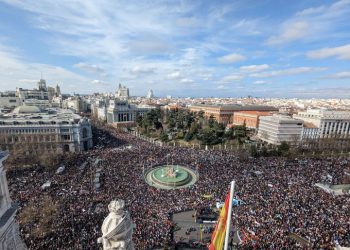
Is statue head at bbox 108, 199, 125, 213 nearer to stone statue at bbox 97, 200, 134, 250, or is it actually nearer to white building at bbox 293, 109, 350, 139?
stone statue at bbox 97, 200, 134, 250

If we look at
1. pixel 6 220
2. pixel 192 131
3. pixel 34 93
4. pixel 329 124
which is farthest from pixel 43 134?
pixel 329 124

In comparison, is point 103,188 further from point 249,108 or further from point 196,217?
point 249,108

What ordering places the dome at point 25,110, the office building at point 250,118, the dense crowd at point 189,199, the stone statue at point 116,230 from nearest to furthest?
the stone statue at point 116,230 → the dense crowd at point 189,199 → the dome at point 25,110 → the office building at point 250,118

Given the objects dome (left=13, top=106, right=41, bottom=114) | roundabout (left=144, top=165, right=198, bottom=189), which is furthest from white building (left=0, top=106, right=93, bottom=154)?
roundabout (left=144, top=165, right=198, bottom=189)

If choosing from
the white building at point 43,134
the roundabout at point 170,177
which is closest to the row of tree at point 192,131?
the roundabout at point 170,177

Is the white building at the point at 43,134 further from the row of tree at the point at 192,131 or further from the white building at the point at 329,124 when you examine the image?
the white building at the point at 329,124

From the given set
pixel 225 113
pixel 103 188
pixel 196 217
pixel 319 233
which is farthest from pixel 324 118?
pixel 103 188
